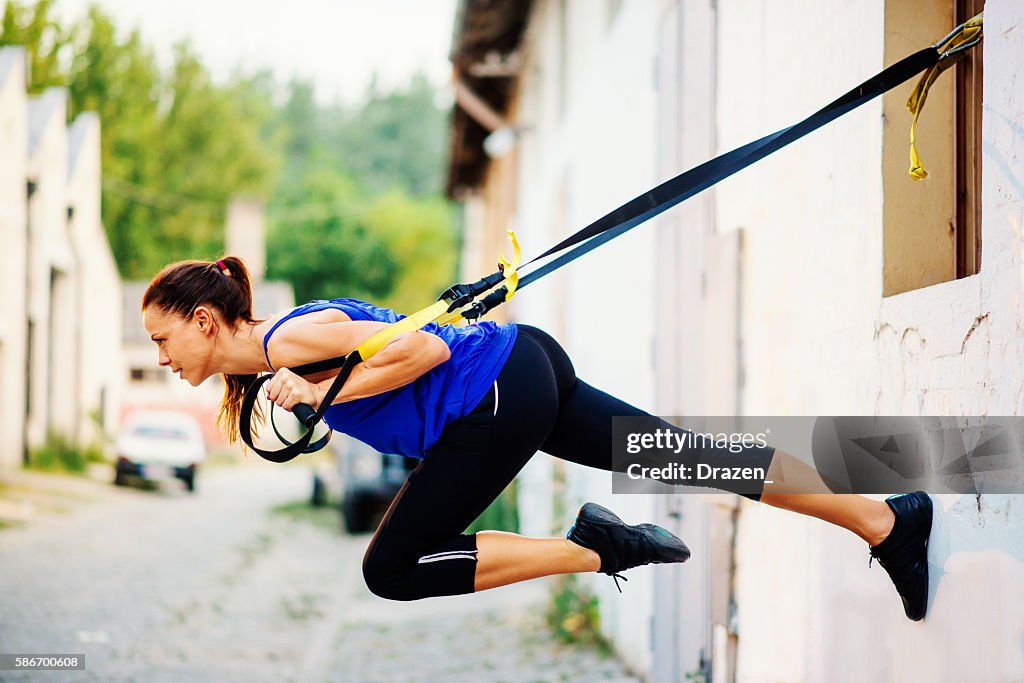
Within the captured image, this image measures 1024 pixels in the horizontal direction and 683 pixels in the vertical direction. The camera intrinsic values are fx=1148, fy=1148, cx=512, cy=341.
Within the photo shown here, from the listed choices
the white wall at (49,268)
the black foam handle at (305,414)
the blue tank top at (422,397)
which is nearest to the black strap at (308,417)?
the black foam handle at (305,414)

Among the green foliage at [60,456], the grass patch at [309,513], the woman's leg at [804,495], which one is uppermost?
the woman's leg at [804,495]

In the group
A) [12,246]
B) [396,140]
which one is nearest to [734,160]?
[12,246]

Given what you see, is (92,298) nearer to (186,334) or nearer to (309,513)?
(309,513)

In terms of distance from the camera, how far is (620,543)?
3.23 metres

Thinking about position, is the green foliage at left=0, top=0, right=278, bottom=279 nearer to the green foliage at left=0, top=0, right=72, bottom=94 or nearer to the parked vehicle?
the green foliage at left=0, top=0, right=72, bottom=94

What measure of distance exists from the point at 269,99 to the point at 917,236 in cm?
6893

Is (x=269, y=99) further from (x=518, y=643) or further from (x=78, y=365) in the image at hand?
(x=518, y=643)

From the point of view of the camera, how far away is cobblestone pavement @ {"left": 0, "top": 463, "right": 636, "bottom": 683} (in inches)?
313

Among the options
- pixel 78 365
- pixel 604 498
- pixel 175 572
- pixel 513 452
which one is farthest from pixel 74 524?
pixel 513 452

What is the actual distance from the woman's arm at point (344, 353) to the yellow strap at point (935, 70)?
132 centimetres

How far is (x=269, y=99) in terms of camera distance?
68.9 m

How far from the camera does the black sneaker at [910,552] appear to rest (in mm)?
2918

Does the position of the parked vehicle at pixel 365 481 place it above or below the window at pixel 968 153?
below

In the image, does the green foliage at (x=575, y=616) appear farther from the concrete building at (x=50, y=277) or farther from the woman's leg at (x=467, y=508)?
the concrete building at (x=50, y=277)
